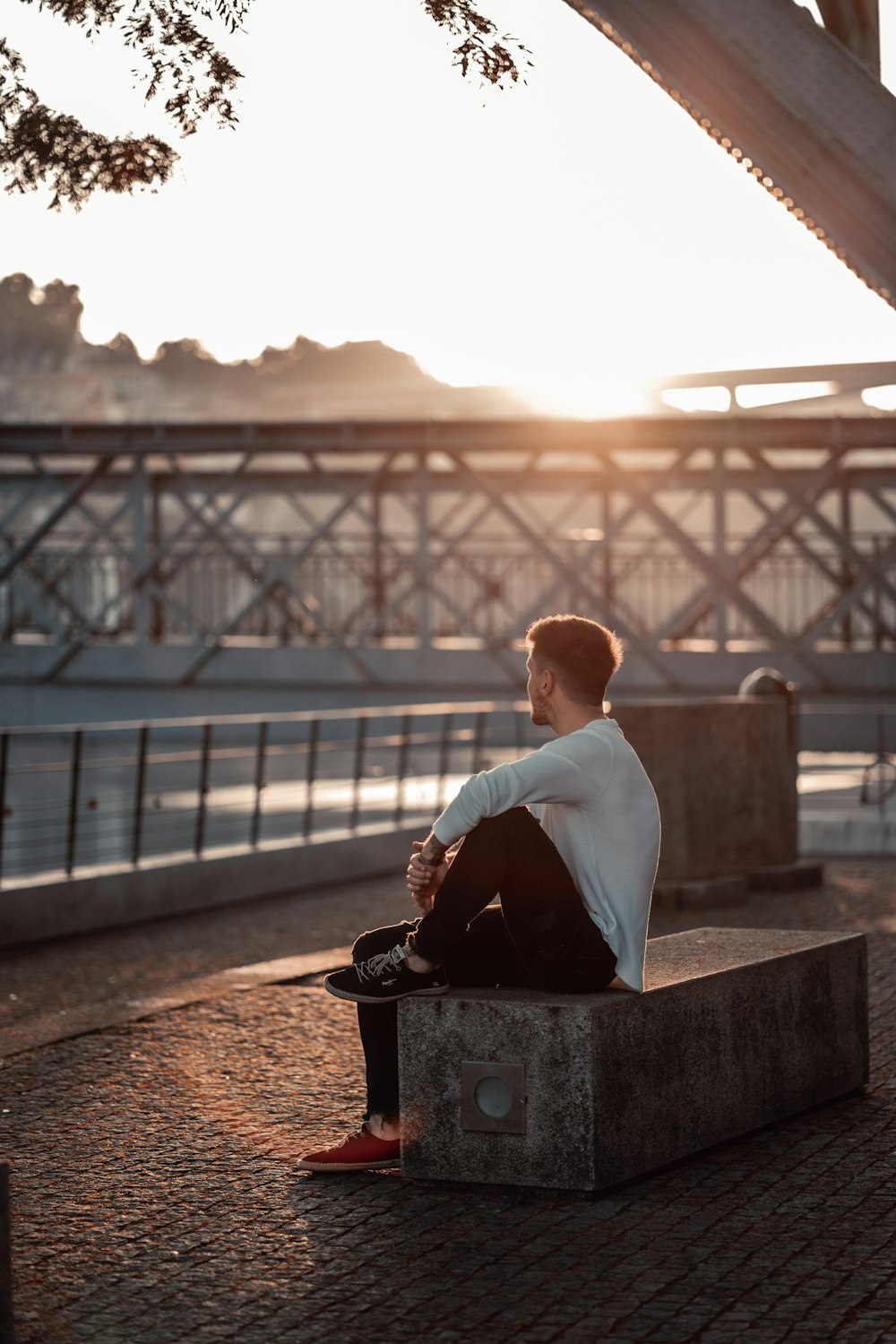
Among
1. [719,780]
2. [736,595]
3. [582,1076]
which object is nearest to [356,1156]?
[582,1076]

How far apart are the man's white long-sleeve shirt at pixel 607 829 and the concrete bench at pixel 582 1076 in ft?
0.59

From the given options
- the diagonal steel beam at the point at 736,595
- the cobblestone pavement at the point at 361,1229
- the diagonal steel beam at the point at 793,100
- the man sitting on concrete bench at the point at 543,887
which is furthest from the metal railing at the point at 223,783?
the man sitting on concrete bench at the point at 543,887

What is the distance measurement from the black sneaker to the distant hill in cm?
3271

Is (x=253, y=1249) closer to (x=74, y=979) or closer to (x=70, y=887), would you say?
(x=74, y=979)

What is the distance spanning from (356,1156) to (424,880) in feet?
2.52

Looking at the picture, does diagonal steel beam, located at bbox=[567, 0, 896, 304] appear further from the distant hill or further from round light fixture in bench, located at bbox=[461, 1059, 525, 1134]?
the distant hill

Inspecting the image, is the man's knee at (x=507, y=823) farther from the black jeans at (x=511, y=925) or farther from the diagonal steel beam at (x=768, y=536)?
the diagonal steel beam at (x=768, y=536)

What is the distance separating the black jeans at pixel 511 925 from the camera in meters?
5.21

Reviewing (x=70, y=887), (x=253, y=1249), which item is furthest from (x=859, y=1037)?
(x=70, y=887)

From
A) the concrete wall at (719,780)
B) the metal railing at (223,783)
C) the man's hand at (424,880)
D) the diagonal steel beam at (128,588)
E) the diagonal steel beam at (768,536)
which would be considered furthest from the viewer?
the diagonal steel beam at (128,588)

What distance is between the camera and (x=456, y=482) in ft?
104

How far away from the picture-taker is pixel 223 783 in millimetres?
14289

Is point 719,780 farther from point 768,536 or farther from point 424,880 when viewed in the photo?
point 768,536

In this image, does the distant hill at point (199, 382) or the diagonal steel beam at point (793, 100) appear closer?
the diagonal steel beam at point (793, 100)
